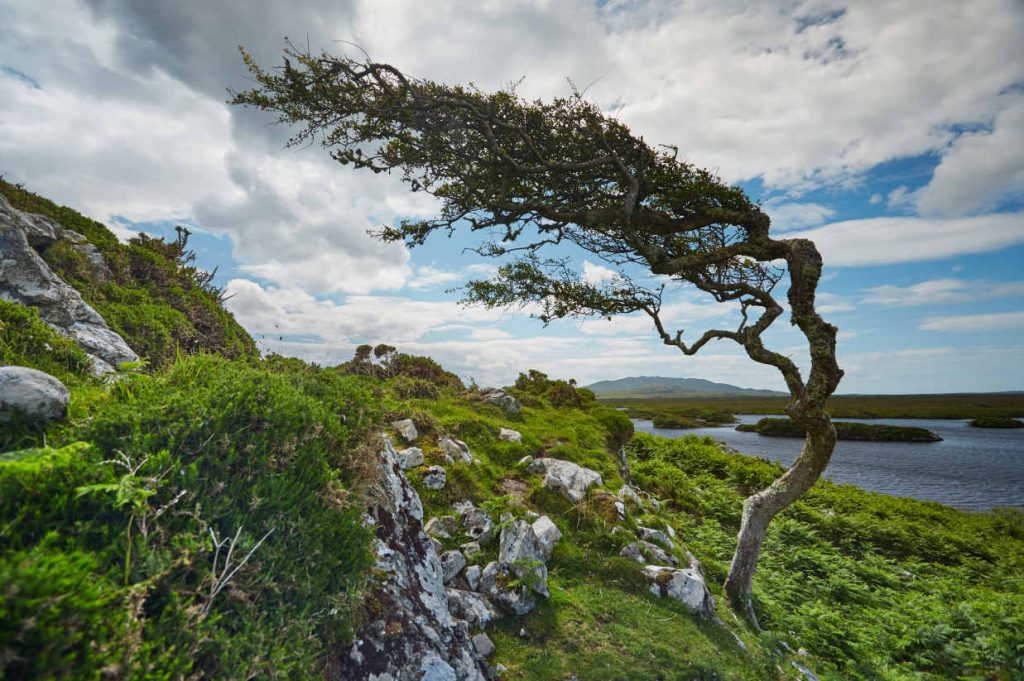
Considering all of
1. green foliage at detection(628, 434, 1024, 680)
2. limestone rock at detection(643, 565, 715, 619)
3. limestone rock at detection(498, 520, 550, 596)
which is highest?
limestone rock at detection(498, 520, 550, 596)

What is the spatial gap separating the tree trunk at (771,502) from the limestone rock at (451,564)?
7320mm

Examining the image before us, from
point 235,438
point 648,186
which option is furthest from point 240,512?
point 648,186

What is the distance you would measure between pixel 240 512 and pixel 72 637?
5.06 ft

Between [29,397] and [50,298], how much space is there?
7.32 metres

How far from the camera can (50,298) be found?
8.48 metres

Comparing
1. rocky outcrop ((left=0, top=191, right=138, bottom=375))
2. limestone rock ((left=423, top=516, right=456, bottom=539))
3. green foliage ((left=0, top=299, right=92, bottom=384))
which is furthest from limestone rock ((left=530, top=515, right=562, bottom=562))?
rocky outcrop ((left=0, top=191, right=138, bottom=375))

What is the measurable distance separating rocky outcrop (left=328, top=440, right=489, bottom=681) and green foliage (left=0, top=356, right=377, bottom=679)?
19.1 inches

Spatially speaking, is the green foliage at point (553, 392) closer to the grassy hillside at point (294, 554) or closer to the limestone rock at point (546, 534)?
the grassy hillside at point (294, 554)

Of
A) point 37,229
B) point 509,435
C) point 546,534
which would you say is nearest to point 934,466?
point 509,435

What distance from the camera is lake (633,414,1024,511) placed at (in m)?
28.2

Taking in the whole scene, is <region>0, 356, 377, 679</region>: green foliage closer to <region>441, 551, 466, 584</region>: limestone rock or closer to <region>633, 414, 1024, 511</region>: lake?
<region>441, 551, 466, 584</region>: limestone rock

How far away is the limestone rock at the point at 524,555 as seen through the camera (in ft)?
25.4

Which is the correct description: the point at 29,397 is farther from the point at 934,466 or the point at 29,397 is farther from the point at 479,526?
the point at 934,466

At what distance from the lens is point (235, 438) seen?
160 inches
